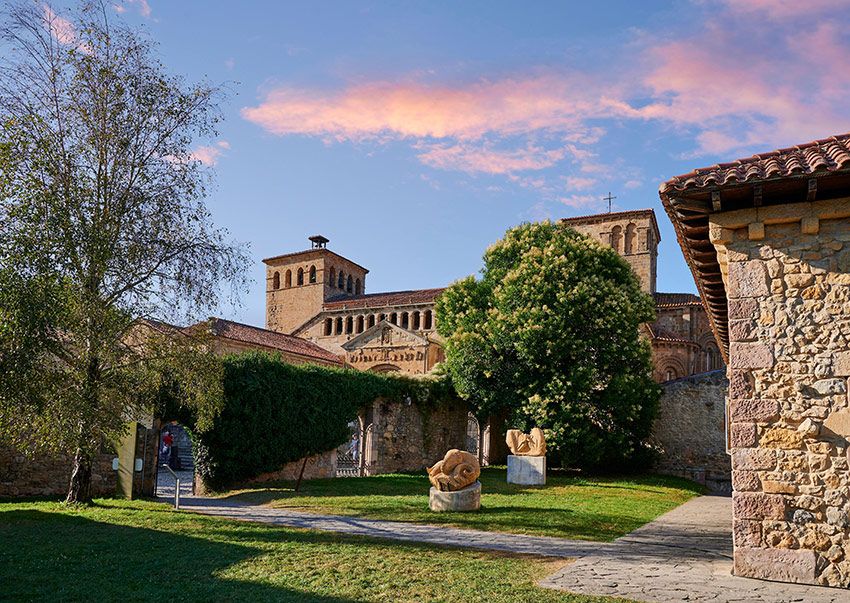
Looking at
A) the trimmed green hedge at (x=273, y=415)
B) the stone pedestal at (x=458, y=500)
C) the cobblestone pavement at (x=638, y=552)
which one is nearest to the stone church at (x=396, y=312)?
the trimmed green hedge at (x=273, y=415)

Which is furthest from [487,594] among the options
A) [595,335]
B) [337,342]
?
[337,342]

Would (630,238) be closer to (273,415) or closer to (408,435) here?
(408,435)

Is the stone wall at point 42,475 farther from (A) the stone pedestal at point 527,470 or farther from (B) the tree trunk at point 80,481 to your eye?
(A) the stone pedestal at point 527,470

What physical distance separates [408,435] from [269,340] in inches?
492

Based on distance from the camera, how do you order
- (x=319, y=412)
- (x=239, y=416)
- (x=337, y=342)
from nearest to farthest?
(x=239, y=416), (x=319, y=412), (x=337, y=342)

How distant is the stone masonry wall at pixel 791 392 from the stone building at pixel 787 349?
0.01 m

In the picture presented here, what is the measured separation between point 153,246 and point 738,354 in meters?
9.93

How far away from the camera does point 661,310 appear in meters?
38.7

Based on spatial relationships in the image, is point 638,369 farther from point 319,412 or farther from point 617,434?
point 319,412

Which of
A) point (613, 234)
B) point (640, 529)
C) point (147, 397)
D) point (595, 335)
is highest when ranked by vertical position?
point (613, 234)

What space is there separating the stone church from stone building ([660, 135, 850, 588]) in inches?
972

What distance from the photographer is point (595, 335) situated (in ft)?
72.1

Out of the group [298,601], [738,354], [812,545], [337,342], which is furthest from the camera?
[337,342]

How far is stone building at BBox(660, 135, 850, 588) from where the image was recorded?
7.03m
